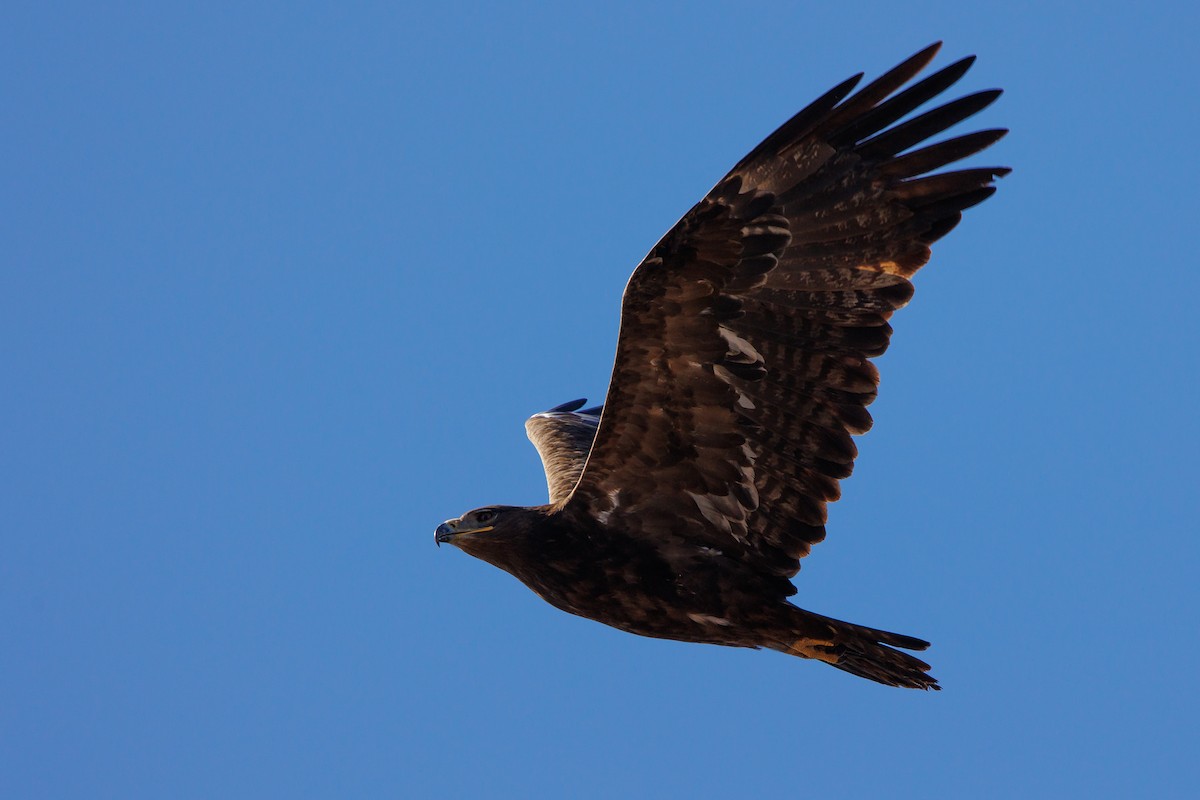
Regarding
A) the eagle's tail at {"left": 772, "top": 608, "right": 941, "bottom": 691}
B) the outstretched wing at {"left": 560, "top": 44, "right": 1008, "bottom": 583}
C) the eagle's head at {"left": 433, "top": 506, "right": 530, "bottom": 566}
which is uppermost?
the outstretched wing at {"left": 560, "top": 44, "right": 1008, "bottom": 583}

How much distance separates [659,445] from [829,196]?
1687 mm

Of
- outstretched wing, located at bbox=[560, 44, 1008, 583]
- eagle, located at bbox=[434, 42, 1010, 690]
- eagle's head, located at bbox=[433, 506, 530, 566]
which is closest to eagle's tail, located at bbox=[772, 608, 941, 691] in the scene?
eagle, located at bbox=[434, 42, 1010, 690]

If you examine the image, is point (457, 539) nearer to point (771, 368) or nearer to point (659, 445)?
point (659, 445)

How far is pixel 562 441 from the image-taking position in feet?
45.9

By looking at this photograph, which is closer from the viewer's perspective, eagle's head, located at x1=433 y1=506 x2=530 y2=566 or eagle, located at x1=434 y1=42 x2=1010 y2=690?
eagle, located at x1=434 y1=42 x2=1010 y2=690

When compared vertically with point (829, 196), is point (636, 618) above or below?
below

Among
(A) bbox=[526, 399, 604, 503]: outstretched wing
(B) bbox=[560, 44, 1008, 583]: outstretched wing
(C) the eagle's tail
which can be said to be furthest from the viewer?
(A) bbox=[526, 399, 604, 503]: outstretched wing

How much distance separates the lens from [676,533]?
1102cm

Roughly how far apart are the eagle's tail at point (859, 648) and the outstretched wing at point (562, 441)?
2016 millimetres

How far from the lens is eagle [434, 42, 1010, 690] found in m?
10.1

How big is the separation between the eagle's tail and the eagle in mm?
13

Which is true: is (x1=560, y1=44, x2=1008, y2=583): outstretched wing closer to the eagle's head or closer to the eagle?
the eagle

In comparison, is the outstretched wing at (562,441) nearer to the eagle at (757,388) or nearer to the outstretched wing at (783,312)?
the eagle at (757,388)

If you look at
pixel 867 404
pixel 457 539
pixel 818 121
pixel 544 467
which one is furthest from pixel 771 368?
pixel 544 467
